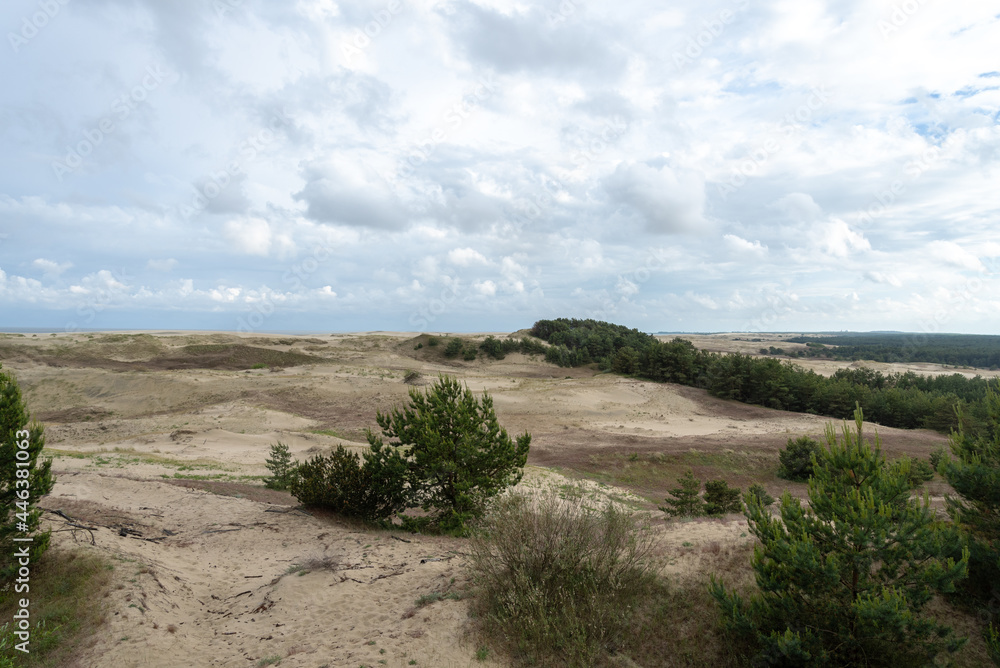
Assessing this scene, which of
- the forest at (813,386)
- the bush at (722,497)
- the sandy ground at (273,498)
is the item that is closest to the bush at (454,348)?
the sandy ground at (273,498)

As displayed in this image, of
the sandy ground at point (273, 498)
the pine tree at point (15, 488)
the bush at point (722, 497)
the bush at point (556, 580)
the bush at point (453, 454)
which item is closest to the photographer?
the bush at point (556, 580)

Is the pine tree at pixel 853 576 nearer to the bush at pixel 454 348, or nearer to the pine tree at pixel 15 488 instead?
the pine tree at pixel 15 488

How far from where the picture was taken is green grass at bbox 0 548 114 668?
6.81m

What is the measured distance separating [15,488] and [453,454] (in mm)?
7957

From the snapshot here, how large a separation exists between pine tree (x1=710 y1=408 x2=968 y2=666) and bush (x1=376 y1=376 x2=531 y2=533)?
21.2 feet

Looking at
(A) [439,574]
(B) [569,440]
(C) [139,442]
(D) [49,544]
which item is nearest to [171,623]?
(D) [49,544]

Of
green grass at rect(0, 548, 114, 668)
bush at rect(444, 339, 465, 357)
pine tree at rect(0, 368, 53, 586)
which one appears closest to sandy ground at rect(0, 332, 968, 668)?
green grass at rect(0, 548, 114, 668)

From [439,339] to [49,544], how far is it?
2380 inches

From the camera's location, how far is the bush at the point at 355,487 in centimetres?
1260

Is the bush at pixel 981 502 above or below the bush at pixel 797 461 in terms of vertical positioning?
above

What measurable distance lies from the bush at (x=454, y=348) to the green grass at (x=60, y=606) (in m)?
56.3

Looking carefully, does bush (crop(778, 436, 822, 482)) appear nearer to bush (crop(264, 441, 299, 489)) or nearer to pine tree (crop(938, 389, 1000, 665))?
pine tree (crop(938, 389, 1000, 665))

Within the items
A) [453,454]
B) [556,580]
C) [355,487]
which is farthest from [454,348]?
[556,580]

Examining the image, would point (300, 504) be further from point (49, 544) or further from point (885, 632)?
point (885, 632)
